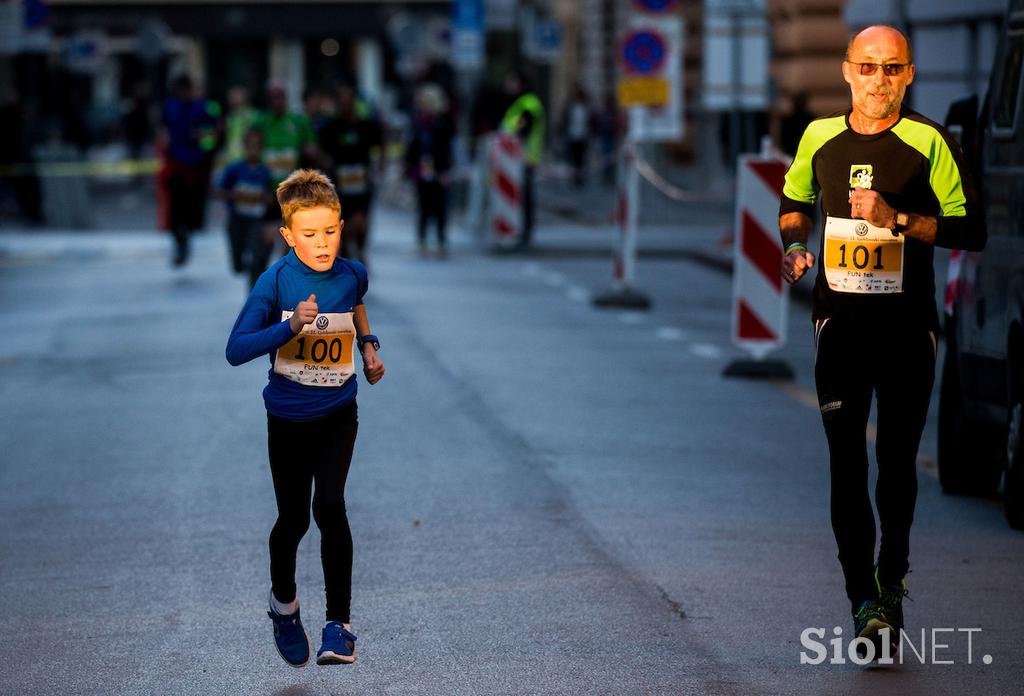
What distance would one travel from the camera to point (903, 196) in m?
6.29

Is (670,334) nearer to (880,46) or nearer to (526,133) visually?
(526,133)

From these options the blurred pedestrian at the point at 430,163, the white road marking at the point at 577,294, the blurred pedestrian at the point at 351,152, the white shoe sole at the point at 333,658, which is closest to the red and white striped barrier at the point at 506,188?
the blurred pedestrian at the point at 430,163

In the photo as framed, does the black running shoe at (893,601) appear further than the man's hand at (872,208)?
Yes

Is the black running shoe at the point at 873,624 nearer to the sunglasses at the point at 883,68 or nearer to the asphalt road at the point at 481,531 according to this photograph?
the asphalt road at the point at 481,531

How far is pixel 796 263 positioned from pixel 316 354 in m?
1.39

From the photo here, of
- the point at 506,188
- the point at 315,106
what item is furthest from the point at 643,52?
the point at 315,106

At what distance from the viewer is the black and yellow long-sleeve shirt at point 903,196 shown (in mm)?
6250

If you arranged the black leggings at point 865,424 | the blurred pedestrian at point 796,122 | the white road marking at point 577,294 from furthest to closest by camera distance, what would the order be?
the blurred pedestrian at point 796,122 → the white road marking at point 577,294 → the black leggings at point 865,424

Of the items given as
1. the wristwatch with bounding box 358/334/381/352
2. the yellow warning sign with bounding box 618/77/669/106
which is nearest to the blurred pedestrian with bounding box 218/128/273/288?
the yellow warning sign with bounding box 618/77/669/106

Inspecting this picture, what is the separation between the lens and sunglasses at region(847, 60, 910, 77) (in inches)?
243

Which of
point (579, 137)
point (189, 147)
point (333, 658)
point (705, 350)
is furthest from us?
point (579, 137)

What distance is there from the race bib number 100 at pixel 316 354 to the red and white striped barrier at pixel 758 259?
24.1 ft

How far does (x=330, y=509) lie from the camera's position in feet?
20.0

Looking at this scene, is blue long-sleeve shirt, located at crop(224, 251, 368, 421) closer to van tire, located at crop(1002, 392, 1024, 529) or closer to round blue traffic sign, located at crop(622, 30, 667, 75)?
van tire, located at crop(1002, 392, 1024, 529)
